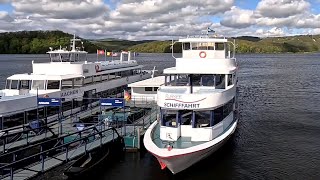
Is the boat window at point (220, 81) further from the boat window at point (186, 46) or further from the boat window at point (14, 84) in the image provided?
the boat window at point (14, 84)

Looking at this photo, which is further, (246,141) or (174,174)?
(246,141)

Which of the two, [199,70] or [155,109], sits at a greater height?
[199,70]

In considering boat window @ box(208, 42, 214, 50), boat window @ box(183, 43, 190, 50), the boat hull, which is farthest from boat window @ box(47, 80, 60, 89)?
the boat hull

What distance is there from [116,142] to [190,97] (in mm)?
7308

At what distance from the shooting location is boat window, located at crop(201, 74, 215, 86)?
25.6 meters

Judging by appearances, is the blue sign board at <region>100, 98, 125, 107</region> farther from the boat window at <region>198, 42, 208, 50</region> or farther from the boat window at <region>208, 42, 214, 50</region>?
the boat window at <region>208, 42, 214, 50</region>

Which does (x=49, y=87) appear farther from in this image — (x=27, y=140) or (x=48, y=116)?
(x=27, y=140)

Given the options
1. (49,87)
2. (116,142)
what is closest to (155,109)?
(116,142)

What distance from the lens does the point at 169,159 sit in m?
19.9

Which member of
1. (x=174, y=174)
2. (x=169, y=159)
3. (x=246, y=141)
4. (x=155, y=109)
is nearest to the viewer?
(x=169, y=159)

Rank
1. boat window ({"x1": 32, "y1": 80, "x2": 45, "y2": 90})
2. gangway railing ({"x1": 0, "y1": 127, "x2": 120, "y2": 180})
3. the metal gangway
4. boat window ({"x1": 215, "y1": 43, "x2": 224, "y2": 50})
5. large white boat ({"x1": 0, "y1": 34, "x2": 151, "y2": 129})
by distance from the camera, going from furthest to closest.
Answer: boat window ({"x1": 32, "y1": 80, "x2": 45, "y2": 90}), boat window ({"x1": 215, "y1": 43, "x2": 224, "y2": 50}), large white boat ({"x1": 0, "y1": 34, "x2": 151, "y2": 129}), the metal gangway, gangway railing ({"x1": 0, "y1": 127, "x2": 120, "y2": 180})

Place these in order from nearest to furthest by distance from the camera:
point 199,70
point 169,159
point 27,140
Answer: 1. point 169,159
2. point 27,140
3. point 199,70

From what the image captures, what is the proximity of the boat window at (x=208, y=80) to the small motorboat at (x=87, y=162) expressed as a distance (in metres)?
7.92

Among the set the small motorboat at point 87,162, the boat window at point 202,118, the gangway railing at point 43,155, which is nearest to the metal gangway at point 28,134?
the gangway railing at point 43,155
